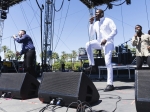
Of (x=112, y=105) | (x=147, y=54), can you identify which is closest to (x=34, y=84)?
(x=112, y=105)

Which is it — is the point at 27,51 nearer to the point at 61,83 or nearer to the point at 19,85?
the point at 19,85

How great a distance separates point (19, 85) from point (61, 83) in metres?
0.85

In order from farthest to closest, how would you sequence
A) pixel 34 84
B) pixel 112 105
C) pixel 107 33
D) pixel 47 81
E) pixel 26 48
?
pixel 26 48 < pixel 107 33 < pixel 34 84 < pixel 47 81 < pixel 112 105

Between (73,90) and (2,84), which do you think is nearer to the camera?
(73,90)

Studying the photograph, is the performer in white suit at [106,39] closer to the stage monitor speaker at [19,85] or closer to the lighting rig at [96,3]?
the stage monitor speaker at [19,85]

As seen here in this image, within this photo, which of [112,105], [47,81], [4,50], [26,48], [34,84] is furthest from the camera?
[4,50]

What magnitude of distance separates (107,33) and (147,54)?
0.85 m

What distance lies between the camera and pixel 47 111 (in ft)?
6.31

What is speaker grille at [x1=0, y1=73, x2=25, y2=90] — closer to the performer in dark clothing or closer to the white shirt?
the performer in dark clothing

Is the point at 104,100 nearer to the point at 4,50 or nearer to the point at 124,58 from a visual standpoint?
the point at 124,58

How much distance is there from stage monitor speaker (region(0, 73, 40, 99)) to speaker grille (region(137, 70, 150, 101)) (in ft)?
5.62

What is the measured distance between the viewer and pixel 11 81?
2.74 m

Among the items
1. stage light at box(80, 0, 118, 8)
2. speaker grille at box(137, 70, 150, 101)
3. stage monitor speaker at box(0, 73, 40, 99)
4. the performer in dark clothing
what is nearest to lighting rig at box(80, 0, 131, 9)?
stage light at box(80, 0, 118, 8)

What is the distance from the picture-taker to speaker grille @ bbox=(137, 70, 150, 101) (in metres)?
1.54
